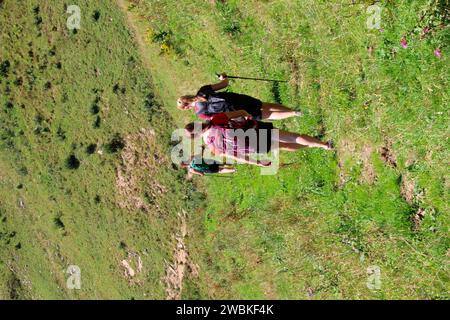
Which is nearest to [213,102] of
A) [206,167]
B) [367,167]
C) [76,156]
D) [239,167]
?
[367,167]

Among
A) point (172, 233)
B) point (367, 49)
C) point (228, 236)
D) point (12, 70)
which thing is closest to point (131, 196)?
point (172, 233)

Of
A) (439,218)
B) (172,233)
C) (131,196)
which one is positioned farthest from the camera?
(131,196)

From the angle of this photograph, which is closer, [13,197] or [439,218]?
[439,218]

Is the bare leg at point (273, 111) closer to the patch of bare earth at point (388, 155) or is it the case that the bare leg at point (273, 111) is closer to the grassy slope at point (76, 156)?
the patch of bare earth at point (388, 155)

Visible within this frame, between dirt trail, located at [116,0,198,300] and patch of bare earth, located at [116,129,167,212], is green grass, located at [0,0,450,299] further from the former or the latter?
dirt trail, located at [116,0,198,300]

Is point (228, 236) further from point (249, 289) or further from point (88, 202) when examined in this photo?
point (88, 202)

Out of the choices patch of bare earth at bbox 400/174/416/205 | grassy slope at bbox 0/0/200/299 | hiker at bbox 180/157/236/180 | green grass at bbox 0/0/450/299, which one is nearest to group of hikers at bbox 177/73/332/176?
green grass at bbox 0/0/450/299
